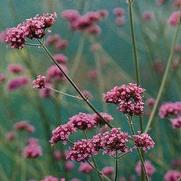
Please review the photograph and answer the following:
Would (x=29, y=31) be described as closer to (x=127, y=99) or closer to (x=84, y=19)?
(x=127, y=99)

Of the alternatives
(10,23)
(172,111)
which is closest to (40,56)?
(10,23)

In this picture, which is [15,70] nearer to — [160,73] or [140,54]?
[160,73]

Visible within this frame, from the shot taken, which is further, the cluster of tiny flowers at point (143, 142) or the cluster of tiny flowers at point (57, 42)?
the cluster of tiny flowers at point (57, 42)

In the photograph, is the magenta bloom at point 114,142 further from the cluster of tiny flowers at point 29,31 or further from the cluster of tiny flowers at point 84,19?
the cluster of tiny flowers at point 84,19

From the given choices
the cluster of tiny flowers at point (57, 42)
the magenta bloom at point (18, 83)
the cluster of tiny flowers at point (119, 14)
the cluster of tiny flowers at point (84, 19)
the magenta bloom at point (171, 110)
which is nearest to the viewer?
the magenta bloom at point (171, 110)

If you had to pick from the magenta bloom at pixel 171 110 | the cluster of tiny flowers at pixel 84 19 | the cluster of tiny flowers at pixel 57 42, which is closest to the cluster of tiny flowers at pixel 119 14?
the cluster of tiny flowers at pixel 84 19

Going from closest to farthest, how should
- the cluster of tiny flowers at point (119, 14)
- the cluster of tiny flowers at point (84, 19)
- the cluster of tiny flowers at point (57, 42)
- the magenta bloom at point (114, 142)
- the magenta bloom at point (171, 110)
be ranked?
the magenta bloom at point (114, 142) → the magenta bloom at point (171, 110) → the cluster of tiny flowers at point (84, 19) → the cluster of tiny flowers at point (57, 42) → the cluster of tiny flowers at point (119, 14)
